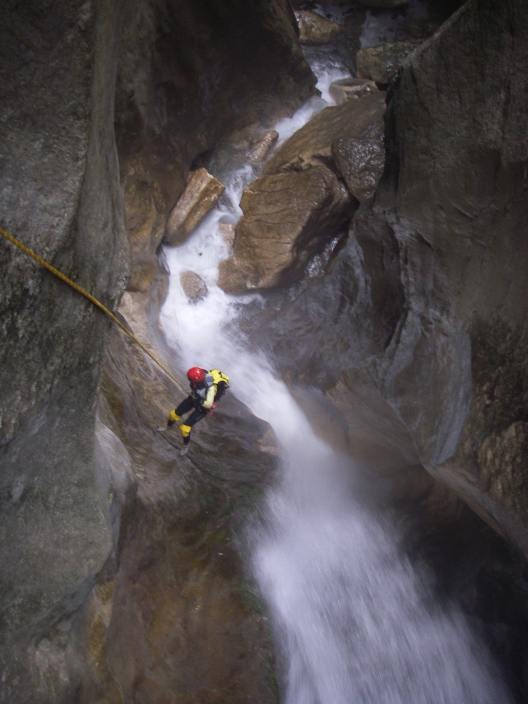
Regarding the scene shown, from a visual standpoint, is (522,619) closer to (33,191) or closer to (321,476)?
(321,476)

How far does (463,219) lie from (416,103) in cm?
149

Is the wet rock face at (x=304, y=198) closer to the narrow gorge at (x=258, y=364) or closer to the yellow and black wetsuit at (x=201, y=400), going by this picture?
the narrow gorge at (x=258, y=364)

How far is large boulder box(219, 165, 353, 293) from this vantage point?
8320mm

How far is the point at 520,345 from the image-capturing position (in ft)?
14.7

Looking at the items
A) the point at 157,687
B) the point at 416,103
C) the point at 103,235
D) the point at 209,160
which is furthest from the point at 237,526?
the point at 209,160

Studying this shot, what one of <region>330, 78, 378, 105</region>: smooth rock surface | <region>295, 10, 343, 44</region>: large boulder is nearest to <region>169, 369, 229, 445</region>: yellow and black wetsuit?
<region>330, 78, 378, 105</region>: smooth rock surface

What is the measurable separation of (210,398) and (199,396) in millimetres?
142

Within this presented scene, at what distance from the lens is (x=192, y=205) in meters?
9.20

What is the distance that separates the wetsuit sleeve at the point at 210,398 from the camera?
5688 mm

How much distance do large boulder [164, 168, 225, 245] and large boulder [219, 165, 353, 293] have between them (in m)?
0.74

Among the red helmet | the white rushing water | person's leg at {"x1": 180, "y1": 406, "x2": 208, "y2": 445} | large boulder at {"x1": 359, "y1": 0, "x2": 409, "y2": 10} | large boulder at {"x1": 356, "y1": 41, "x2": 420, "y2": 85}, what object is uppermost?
large boulder at {"x1": 359, "y1": 0, "x2": 409, "y2": 10}

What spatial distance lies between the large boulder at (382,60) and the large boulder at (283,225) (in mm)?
5589

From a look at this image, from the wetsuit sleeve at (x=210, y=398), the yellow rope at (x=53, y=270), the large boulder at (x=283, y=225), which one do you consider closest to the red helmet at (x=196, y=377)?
the wetsuit sleeve at (x=210, y=398)

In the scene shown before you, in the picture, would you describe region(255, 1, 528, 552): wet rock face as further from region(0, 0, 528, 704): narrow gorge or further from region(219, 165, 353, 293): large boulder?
region(219, 165, 353, 293): large boulder
